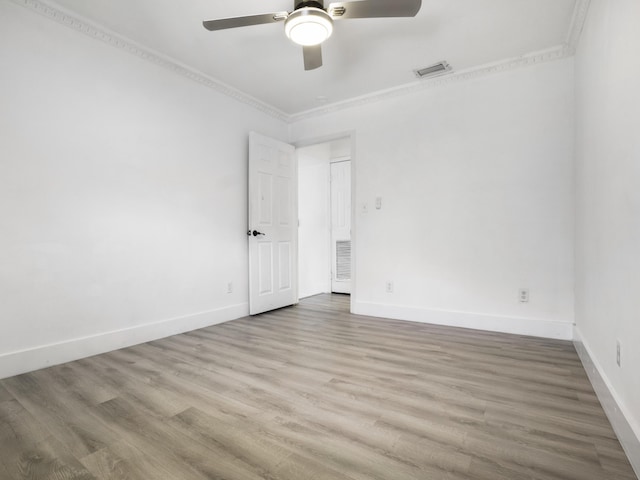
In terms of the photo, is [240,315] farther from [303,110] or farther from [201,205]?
[303,110]

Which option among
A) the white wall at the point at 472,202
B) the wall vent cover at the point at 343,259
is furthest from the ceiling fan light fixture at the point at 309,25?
the wall vent cover at the point at 343,259

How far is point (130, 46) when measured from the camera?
2.89 meters

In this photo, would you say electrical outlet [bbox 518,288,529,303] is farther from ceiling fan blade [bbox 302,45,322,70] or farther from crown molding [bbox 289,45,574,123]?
ceiling fan blade [bbox 302,45,322,70]

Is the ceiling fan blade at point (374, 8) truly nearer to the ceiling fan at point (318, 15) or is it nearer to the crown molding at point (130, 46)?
Result: the ceiling fan at point (318, 15)

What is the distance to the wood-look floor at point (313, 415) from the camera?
1.32 metres

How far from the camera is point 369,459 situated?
1.36 metres

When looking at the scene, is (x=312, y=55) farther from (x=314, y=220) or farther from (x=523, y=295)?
(x=314, y=220)

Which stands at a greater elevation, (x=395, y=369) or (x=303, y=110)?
(x=303, y=110)

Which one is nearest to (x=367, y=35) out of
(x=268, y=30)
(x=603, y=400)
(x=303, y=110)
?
(x=268, y=30)

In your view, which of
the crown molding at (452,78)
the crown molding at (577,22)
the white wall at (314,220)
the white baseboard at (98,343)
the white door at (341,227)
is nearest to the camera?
the white baseboard at (98,343)

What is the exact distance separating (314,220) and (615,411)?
4.58 metres

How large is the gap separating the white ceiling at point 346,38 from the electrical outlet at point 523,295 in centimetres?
221

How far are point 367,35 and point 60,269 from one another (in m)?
3.06

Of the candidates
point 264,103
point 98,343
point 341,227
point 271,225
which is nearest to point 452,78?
point 264,103
